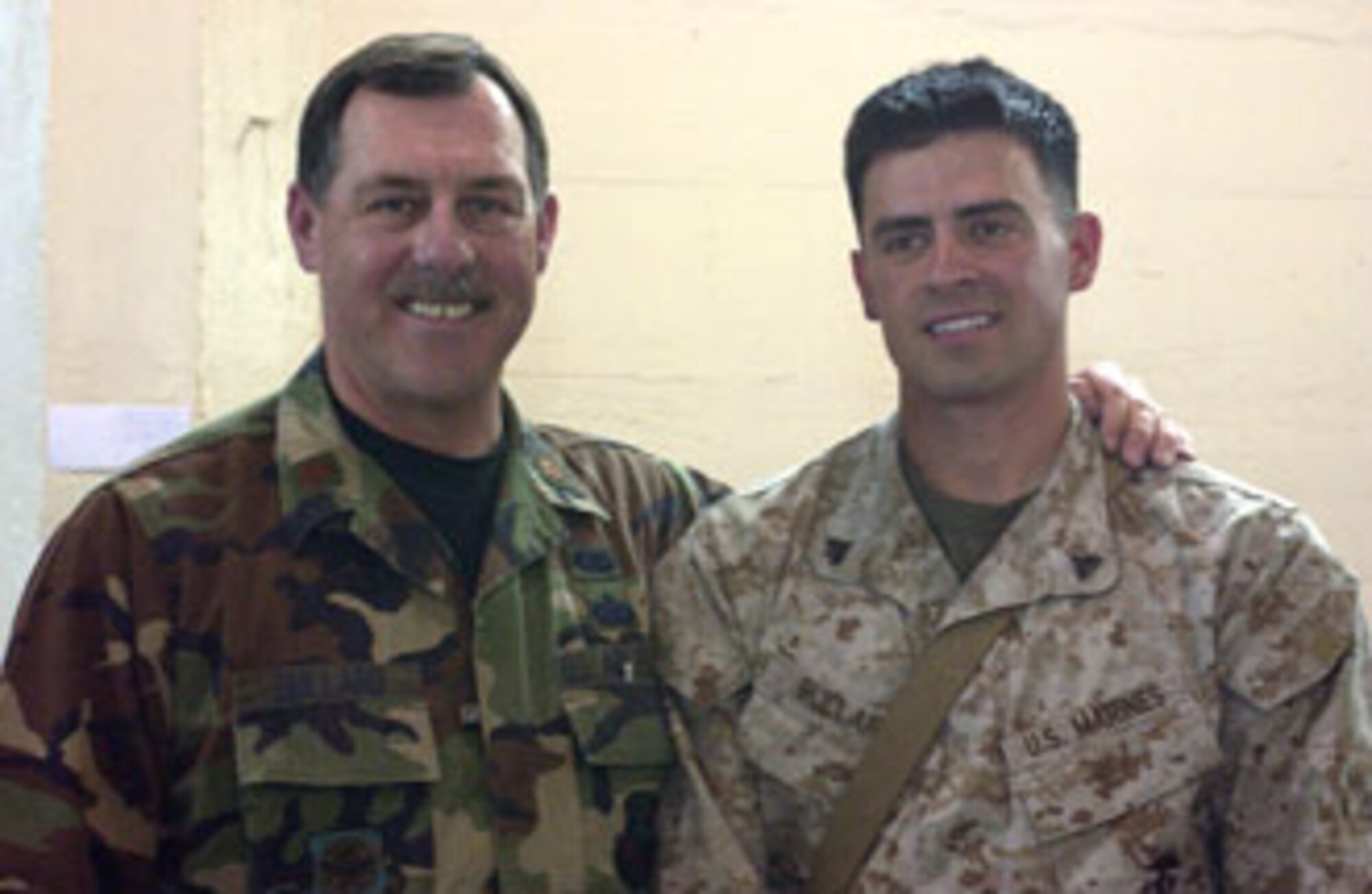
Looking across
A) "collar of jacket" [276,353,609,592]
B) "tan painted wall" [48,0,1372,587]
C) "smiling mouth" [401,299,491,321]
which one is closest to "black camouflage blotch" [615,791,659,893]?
"collar of jacket" [276,353,609,592]

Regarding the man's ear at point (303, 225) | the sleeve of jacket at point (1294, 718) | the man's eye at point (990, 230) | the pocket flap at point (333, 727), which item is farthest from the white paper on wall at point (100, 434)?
the sleeve of jacket at point (1294, 718)

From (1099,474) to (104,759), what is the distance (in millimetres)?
1100

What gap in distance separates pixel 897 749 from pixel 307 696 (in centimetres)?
62

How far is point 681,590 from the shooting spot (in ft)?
5.72

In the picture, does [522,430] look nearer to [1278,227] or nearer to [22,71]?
[22,71]

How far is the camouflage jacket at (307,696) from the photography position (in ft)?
4.74

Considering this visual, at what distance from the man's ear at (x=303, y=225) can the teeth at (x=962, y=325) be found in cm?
73

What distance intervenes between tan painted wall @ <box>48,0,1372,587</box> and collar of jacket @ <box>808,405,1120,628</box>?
4.14 feet

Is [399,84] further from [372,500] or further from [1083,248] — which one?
[1083,248]

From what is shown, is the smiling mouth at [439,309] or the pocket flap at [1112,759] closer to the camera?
the pocket flap at [1112,759]

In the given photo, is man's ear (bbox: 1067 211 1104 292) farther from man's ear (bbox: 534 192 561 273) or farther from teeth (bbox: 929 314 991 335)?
man's ear (bbox: 534 192 561 273)

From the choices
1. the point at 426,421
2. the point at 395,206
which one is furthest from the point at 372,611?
the point at 395,206

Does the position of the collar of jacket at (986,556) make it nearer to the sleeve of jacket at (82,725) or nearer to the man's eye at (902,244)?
the man's eye at (902,244)

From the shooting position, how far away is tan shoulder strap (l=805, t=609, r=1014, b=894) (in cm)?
153
